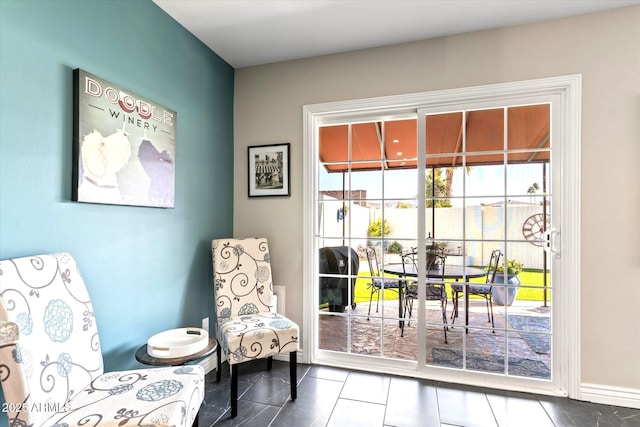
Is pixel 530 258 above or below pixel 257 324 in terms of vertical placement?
above

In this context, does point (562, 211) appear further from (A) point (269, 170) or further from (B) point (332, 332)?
(A) point (269, 170)

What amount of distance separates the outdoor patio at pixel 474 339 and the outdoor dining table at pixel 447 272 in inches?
1.8

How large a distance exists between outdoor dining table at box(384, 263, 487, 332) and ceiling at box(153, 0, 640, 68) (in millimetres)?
1772

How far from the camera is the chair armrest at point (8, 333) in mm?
952

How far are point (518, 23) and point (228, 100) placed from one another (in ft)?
7.67

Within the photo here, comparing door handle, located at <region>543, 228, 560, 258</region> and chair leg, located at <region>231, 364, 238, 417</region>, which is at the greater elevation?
door handle, located at <region>543, 228, 560, 258</region>

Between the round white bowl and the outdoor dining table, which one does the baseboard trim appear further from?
the round white bowl

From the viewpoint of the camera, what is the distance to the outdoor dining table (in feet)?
7.84

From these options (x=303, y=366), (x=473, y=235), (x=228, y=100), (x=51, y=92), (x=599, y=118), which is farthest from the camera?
(x=228, y=100)

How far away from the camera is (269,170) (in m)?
2.80

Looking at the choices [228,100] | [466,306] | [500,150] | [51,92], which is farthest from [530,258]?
[51,92]

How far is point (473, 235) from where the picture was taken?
237cm

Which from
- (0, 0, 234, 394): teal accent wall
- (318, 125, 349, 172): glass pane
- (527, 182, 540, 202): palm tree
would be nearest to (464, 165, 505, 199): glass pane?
(527, 182, 540, 202): palm tree

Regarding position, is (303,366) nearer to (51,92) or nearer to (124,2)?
(51,92)
